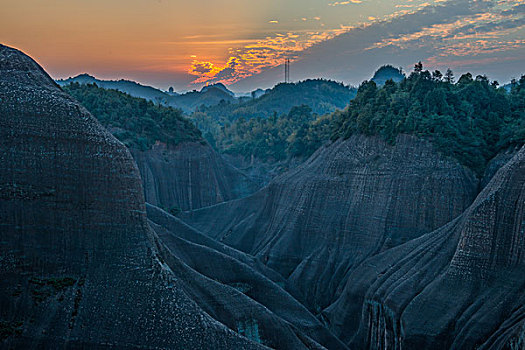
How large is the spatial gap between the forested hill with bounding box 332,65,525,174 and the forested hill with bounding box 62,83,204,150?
2528 centimetres

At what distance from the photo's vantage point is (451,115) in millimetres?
44031

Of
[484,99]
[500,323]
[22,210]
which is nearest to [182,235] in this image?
[22,210]

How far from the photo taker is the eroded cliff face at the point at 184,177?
61.8 meters

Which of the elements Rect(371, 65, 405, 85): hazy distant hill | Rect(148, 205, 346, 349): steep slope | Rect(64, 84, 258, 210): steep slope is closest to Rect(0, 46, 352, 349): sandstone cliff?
Rect(148, 205, 346, 349): steep slope

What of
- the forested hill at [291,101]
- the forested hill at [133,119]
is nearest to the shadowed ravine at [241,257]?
the forested hill at [133,119]

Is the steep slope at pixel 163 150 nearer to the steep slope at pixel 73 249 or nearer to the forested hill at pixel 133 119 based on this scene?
the forested hill at pixel 133 119

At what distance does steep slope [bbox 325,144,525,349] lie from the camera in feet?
83.3

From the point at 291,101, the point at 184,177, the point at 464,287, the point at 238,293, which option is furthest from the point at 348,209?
the point at 291,101

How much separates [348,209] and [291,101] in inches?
4701

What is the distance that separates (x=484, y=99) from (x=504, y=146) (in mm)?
7537

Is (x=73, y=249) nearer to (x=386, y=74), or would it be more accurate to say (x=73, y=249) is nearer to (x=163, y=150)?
(x=163, y=150)

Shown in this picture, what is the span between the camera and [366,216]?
4266cm

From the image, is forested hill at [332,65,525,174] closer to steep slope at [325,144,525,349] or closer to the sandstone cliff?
steep slope at [325,144,525,349]

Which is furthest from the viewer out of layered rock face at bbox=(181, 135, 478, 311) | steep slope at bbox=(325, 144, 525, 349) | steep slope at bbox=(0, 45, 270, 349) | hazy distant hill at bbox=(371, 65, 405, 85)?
hazy distant hill at bbox=(371, 65, 405, 85)
